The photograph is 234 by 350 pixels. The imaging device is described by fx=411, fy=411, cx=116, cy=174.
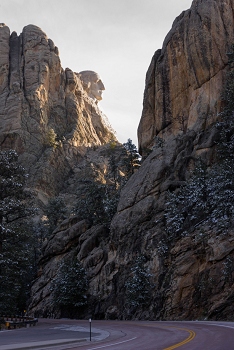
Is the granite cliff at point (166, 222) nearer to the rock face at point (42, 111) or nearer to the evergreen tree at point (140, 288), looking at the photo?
the evergreen tree at point (140, 288)

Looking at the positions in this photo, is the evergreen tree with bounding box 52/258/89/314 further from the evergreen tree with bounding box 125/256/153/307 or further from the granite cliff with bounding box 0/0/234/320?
the evergreen tree with bounding box 125/256/153/307

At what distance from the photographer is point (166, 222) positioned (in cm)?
4081

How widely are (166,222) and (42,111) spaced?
232 feet

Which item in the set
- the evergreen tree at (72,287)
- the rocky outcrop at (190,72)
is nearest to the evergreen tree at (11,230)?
the evergreen tree at (72,287)

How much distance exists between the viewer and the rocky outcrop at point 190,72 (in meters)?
49.7

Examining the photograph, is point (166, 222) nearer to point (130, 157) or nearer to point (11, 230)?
point (11, 230)

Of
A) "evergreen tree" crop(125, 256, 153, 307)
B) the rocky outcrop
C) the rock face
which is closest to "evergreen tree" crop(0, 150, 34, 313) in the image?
"evergreen tree" crop(125, 256, 153, 307)

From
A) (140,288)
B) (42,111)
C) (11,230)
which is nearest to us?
(11,230)

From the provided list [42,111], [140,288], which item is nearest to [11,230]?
[140,288]

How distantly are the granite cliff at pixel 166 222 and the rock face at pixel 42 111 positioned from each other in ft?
125

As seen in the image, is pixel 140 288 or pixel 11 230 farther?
pixel 140 288

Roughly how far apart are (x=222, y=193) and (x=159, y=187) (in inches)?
462

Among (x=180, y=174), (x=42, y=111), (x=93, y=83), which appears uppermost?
(x=93, y=83)

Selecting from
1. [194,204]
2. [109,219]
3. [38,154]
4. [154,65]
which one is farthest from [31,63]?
[194,204]
